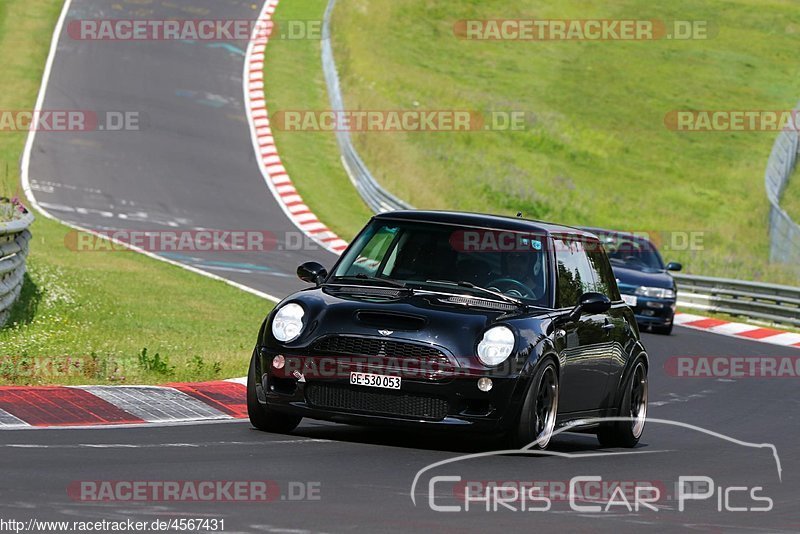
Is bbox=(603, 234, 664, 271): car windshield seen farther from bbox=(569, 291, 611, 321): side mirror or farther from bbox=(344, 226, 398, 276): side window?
bbox=(569, 291, 611, 321): side mirror

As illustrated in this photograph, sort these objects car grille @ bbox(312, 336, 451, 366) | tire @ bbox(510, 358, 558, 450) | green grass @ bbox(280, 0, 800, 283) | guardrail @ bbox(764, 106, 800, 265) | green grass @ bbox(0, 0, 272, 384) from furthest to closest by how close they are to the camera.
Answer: green grass @ bbox(280, 0, 800, 283) → guardrail @ bbox(764, 106, 800, 265) → green grass @ bbox(0, 0, 272, 384) → tire @ bbox(510, 358, 558, 450) → car grille @ bbox(312, 336, 451, 366)

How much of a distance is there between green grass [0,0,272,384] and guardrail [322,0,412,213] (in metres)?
8.51

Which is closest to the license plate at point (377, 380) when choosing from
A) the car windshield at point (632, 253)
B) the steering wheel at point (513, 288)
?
the steering wheel at point (513, 288)

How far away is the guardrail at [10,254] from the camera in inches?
589

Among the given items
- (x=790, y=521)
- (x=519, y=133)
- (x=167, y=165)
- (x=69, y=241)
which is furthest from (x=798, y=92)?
(x=790, y=521)

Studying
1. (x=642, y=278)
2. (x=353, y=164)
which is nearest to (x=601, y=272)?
(x=642, y=278)

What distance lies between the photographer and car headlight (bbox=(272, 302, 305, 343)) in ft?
31.9

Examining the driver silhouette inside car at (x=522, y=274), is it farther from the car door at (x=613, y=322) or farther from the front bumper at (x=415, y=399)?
the front bumper at (x=415, y=399)

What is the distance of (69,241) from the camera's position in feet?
86.1

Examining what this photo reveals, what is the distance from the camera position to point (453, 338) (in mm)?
9438

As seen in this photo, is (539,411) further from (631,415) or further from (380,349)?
(631,415)

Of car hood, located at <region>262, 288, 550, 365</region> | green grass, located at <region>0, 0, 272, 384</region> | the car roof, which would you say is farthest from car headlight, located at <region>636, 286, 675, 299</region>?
car hood, located at <region>262, 288, 550, 365</region>

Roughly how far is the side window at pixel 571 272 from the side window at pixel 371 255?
121cm

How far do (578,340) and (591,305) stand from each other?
0.87 feet
